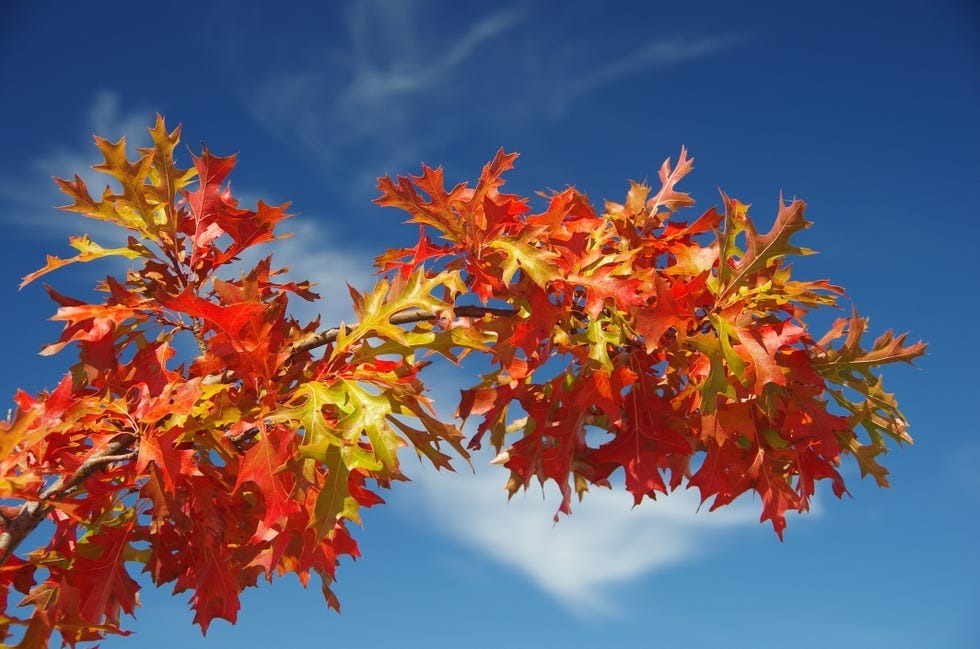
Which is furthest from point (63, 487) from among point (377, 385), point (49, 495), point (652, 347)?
point (652, 347)

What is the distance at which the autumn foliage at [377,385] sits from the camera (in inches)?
86.3

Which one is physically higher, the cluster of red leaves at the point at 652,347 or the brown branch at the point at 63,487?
the cluster of red leaves at the point at 652,347

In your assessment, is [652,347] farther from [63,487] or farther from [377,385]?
[63,487]

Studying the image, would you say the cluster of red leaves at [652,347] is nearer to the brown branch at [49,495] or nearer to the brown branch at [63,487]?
the brown branch at [63,487]

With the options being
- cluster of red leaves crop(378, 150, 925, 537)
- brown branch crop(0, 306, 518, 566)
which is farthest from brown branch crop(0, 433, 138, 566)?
cluster of red leaves crop(378, 150, 925, 537)

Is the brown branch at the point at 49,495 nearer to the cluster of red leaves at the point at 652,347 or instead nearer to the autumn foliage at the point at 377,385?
the autumn foliage at the point at 377,385

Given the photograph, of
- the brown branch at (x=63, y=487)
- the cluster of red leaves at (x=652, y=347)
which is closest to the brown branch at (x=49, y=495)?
the brown branch at (x=63, y=487)

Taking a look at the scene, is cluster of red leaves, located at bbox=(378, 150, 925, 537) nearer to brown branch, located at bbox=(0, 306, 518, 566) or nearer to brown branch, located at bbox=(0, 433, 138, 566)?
brown branch, located at bbox=(0, 306, 518, 566)

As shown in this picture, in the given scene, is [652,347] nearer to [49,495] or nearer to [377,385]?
[377,385]

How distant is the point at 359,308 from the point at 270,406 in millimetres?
355

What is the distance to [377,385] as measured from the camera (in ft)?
7.19

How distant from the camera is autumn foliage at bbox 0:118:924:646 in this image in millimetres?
2191

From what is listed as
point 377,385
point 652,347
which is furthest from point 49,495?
point 652,347

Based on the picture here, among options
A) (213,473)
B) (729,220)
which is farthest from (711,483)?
(213,473)
